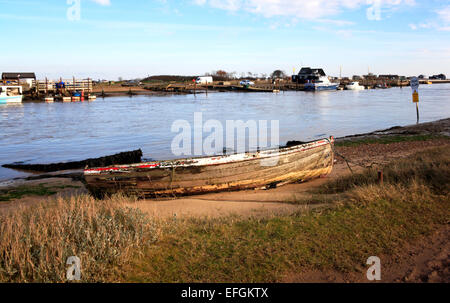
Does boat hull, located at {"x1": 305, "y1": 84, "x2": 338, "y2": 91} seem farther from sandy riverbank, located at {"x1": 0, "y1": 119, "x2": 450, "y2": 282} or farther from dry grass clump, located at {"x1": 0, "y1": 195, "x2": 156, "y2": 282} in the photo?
dry grass clump, located at {"x1": 0, "y1": 195, "x2": 156, "y2": 282}

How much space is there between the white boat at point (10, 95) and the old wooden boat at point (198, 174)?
62.2m

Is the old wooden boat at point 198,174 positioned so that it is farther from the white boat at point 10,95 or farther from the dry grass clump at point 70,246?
the white boat at point 10,95

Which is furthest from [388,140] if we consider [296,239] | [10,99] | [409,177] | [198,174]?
[10,99]

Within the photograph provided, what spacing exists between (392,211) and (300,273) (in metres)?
3.14

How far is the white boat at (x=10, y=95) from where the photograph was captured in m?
62.2

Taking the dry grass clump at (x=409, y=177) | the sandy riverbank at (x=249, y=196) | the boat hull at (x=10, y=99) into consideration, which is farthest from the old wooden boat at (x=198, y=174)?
the boat hull at (x=10, y=99)

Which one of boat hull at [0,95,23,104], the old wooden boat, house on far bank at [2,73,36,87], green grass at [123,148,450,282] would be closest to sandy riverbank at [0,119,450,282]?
green grass at [123,148,450,282]

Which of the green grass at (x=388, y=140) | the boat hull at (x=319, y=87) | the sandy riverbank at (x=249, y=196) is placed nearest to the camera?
the sandy riverbank at (x=249, y=196)

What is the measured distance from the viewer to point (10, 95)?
6431cm

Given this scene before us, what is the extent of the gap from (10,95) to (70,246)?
228 ft

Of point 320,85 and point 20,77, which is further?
point 320,85

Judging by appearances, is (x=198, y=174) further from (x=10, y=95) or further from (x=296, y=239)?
(x=10, y=95)

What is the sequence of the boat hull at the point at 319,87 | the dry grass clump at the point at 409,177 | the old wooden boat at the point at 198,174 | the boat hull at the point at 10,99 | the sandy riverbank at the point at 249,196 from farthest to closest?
the boat hull at the point at 319,87
the boat hull at the point at 10,99
the old wooden boat at the point at 198,174
the sandy riverbank at the point at 249,196
the dry grass clump at the point at 409,177
